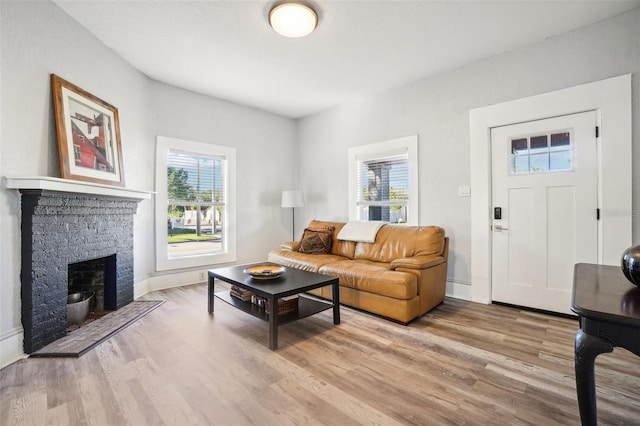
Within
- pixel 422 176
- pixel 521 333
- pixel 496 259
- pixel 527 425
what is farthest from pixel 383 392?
pixel 422 176

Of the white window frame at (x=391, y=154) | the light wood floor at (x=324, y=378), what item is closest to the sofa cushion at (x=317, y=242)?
the white window frame at (x=391, y=154)

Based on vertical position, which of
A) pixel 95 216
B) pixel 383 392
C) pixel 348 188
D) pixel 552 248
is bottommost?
pixel 383 392

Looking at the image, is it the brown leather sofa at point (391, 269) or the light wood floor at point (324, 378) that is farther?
the brown leather sofa at point (391, 269)

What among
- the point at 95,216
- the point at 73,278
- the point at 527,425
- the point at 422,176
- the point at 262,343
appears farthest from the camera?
the point at 422,176

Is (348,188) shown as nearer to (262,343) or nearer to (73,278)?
(262,343)

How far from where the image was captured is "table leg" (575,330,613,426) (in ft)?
3.31

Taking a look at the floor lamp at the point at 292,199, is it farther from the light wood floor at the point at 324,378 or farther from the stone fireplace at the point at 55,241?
the light wood floor at the point at 324,378

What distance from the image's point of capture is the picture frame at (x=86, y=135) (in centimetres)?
243

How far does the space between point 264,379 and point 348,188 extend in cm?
323

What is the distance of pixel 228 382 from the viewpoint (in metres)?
1.76

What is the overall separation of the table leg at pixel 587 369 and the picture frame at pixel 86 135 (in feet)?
11.4

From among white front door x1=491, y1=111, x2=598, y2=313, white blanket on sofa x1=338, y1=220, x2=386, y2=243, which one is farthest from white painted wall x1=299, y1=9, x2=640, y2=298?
white blanket on sofa x1=338, y1=220, x2=386, y2=243

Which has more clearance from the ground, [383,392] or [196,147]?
[196,147]

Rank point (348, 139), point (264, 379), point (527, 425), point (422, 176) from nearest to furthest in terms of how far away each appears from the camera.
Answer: point (527, 425) < point (264, 379) < point (422, 176) < point (348, 139)
